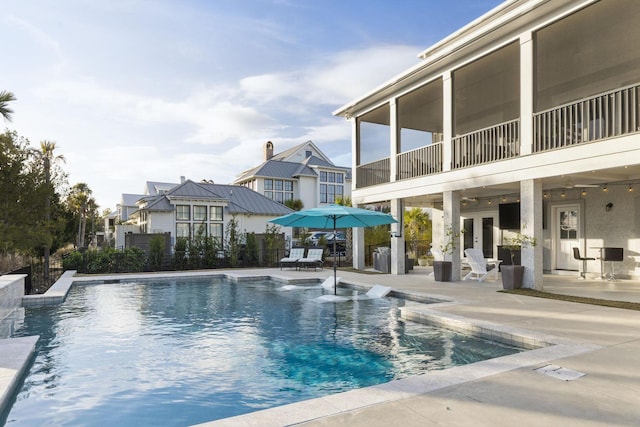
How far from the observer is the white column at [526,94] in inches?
389

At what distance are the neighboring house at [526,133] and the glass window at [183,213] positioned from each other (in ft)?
41.6

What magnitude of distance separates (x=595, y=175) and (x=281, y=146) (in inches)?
1738

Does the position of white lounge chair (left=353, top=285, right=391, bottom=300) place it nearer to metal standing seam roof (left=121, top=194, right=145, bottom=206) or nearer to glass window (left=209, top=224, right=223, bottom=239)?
glass window (left=209, top=224, right=223, bottom=239)

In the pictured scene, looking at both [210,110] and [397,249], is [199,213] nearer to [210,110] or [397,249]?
[210,110]

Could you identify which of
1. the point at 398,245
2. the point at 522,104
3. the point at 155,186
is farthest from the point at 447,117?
the point at 155,186

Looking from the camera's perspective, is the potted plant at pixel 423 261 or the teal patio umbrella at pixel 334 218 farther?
the potted plant at pixel 423 261

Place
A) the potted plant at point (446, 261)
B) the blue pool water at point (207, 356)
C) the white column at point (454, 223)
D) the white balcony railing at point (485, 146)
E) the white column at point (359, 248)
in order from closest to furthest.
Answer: the blue pool water at point (207, 356) → the white balcony railing at point (485, 146) → the potted plant at point (446, 261) → the white column at point (454, 223) → the white column at point (359, 248)

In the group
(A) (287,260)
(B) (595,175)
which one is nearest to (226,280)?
(A) (287,260)

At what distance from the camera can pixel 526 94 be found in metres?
10.1

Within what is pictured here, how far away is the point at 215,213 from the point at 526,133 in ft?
65.4

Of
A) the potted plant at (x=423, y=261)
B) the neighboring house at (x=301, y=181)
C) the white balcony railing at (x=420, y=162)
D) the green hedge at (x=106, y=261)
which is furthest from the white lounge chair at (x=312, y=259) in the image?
the neighboring house at (x=301, y=181)

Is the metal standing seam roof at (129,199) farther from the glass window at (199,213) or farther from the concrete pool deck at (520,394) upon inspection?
the concrete pool deck at (520,394)

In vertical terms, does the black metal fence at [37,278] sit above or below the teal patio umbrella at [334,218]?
below

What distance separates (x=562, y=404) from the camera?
3311 millimetres
